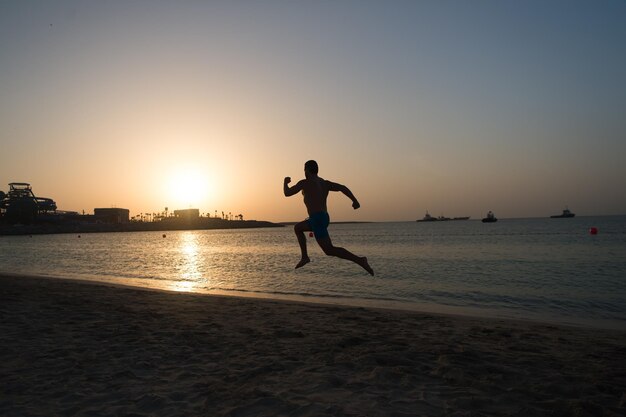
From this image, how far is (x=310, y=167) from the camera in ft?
23.8

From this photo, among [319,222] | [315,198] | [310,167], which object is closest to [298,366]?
[319,222]

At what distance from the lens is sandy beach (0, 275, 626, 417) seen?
4922mm

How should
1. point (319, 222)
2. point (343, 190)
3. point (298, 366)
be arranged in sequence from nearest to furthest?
point (298, 366), point (319, 222), point (343, 190)

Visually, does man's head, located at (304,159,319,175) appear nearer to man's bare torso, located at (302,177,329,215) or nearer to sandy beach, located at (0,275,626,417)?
man's bare torso, located at (302,177,329,215)

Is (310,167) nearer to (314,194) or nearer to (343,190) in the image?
(314,194)

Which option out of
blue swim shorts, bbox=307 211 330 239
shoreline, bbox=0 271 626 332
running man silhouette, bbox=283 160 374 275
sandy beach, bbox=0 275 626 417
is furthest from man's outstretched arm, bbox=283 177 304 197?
shoreline, bbox=0 271 626 332

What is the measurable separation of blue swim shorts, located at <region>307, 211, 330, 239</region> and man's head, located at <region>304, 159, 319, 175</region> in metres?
0.68

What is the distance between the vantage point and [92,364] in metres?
6.46

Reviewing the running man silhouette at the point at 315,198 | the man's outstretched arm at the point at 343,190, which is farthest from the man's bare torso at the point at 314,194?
the man's outstretched arm at the point at 343,190

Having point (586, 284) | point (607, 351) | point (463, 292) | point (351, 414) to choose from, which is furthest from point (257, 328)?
point (586, 284)

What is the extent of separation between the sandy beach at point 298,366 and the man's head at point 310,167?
2943 mm

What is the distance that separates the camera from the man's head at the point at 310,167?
7.23 meters

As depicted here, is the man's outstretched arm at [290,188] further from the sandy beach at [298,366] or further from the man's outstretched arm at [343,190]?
the sandy beach at [298,366]

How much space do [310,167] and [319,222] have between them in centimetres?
91
